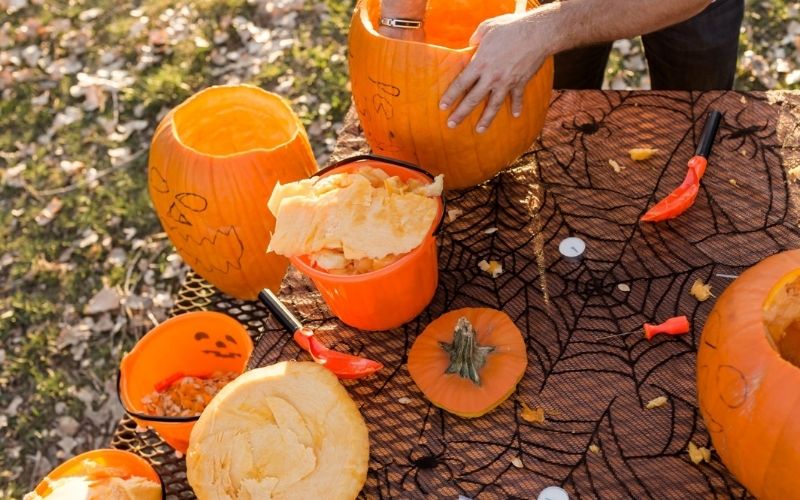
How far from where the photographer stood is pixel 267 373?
4.50 feet

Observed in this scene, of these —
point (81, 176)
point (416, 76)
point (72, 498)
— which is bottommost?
point (81, 176)

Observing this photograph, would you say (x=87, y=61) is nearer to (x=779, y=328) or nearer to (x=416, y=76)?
(x=416, y=76)

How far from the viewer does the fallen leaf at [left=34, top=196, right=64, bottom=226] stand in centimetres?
328

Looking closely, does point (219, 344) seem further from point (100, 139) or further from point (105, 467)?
point (100, 139)

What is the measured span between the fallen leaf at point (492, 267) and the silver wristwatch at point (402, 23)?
1.80 feet

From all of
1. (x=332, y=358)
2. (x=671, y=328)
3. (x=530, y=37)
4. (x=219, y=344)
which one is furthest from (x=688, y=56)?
(x=219, y=344)

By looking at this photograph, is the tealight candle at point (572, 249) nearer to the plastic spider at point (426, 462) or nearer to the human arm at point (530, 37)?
the human arm at point (530, 37)

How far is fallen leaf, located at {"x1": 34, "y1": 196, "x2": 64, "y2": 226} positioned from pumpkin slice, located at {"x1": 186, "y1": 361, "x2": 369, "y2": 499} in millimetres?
2321

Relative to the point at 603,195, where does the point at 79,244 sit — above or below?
below

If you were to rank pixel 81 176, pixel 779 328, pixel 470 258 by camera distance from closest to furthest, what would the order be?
pixel 779 328
pixel 470 258
pixel 81 176

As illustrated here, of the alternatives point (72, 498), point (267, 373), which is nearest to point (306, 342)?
point (267, 373)

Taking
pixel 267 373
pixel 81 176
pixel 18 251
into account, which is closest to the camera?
pixel 267 373

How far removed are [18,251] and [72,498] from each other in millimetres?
2011

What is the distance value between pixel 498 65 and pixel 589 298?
0.52 meters
